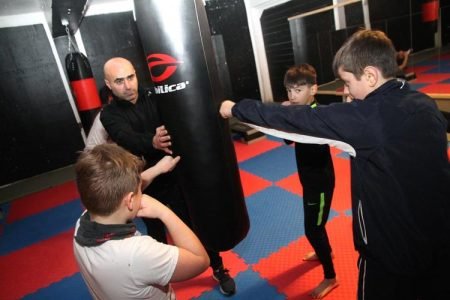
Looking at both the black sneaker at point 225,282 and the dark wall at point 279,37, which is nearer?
the black sneaker at point 225,282

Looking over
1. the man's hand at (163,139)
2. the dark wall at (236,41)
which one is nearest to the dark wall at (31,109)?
the dark wall at (236,41)

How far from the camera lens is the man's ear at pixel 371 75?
128 centimetres

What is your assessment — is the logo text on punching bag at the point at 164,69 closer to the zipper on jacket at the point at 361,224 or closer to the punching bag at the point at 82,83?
the zipper on jacket at the point at 361,224

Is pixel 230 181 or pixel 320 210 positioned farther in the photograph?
pixel 320 210

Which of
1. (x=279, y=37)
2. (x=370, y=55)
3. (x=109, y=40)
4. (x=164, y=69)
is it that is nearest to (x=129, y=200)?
(x=164, y=69)

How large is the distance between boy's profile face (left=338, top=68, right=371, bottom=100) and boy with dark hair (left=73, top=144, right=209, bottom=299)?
0.92 m

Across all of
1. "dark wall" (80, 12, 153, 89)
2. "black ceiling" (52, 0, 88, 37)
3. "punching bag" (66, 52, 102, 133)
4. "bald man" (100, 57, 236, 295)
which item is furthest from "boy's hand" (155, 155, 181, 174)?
"dark wall" (80, 12, 153, 89)

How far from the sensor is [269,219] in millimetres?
3539

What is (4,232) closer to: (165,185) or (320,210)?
(165,185)

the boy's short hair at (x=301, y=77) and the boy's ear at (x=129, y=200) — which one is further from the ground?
the boy's short hair at (x=301, y=77)

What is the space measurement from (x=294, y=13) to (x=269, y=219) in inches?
246

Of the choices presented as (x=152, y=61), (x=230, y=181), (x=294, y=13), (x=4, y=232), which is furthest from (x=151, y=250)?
(x=294, y=13)

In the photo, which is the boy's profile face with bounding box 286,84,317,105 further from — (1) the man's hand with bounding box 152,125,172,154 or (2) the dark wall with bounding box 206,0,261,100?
(2) the dark wall with bounding box 206,0,261,100

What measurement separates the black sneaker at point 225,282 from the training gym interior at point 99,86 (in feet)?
0.27
